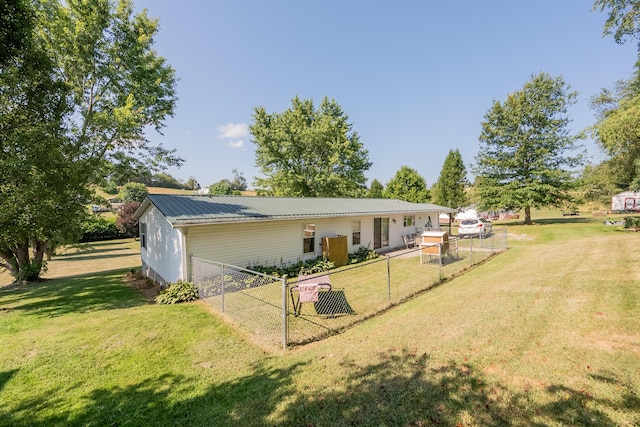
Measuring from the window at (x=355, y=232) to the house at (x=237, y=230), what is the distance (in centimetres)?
6

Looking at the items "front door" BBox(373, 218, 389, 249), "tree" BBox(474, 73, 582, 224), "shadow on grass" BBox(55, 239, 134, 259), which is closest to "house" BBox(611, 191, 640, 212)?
"tree" BBox(474, 73, 582, 224)

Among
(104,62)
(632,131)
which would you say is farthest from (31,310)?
(632,131)

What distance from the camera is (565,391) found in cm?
334

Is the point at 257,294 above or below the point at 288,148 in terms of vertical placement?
below

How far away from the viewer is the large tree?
822 cm

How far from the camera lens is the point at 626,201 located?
4438cm

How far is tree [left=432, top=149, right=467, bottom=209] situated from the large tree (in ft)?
100

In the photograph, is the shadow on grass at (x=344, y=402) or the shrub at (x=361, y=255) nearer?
the shadow on grass at (x=344, y=402)

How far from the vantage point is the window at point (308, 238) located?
13466mm

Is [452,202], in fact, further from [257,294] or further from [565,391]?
[565,391]

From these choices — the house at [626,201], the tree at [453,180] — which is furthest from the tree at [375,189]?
the house at [626,201]

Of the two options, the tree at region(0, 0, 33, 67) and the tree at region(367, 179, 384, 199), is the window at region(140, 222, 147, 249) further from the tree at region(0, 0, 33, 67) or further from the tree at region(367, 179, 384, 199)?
the tree at region(367, 179, 384, 199)

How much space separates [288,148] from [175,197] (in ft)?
60.4

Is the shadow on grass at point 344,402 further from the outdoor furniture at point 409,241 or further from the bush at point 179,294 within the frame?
the outdoor furniture at point 409,241
